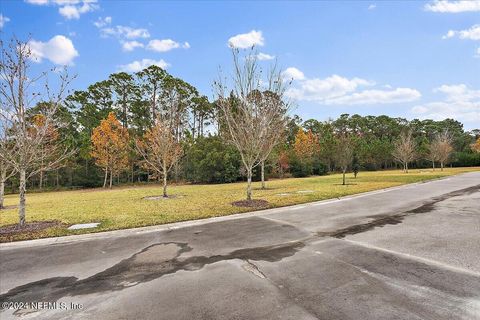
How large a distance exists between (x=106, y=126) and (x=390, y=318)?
33571 mm

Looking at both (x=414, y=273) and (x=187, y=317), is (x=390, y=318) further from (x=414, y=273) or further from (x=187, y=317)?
(x=187, y=317)

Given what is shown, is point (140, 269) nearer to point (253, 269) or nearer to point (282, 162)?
point (253, 269)

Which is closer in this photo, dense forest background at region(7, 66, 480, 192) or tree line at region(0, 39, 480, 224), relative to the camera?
tree line at region(0, 39, 480, 224)

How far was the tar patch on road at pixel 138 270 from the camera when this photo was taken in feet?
12.4

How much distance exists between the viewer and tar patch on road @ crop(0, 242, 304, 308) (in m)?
3.77

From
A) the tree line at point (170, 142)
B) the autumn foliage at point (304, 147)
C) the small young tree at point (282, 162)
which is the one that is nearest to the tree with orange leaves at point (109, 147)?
the tree line at point (170, 142)

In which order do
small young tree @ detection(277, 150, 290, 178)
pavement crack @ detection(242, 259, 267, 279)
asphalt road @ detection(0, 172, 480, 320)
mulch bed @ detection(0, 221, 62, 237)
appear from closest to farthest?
asphalt road @ detection(0, 172, 480, 320) < pavement crack @ detection(242, 259, 267, 279) < mulch bed @ detection(0, 221, 62, 237) < small young tree @ detection(277, 150, 290, 178)

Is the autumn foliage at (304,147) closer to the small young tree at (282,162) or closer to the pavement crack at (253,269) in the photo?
the small young tree at (282,162)

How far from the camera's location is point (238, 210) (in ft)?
31.8

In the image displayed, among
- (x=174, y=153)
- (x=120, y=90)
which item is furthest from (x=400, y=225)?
(x=120, y=90)

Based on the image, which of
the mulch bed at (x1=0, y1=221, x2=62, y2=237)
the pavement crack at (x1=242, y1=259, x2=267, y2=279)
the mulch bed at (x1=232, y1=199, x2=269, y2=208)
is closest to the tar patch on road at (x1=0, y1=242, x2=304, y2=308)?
the pavement crack at (x1=242, y1=259, x2=267, y2=279)

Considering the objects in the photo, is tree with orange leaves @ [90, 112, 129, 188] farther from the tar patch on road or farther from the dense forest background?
the tar patch on road

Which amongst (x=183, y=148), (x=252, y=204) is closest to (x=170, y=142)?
(x=252, y=204)

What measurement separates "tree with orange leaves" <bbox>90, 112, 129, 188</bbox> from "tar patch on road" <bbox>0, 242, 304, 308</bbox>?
28.9m
